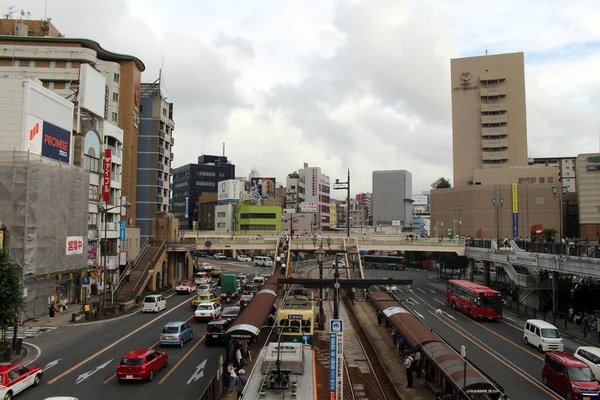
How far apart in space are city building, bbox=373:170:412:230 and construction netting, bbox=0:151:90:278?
4867 inches

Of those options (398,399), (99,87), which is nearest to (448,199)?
(99,87)

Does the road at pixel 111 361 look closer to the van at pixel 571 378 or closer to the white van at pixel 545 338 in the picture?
the van at pixel 571 378

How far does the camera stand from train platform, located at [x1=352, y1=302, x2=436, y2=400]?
69.5ft

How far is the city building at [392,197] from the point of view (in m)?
158

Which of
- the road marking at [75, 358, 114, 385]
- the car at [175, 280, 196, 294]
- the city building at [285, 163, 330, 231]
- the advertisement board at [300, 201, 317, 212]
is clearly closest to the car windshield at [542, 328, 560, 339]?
the road marking at [75, 358, 114, 385]

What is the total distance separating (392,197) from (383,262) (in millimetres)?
60469

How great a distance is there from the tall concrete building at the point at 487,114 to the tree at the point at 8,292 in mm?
93752

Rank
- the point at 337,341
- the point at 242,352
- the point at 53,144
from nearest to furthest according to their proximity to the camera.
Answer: the point at 337,341
the point at 242,352
the point at 53,144

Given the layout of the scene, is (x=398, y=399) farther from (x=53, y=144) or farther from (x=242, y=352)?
(x=53, y=144)

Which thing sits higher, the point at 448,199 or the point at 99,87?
the point at 99,87

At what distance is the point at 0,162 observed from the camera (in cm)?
3669

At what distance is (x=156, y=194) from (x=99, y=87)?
81.5 feet

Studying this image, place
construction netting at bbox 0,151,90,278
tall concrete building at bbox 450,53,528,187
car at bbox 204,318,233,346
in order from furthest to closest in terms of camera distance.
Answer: tall concrete building at bbox 450,53,528,187 → construction netting at bbox 0,151,90,278 → car at bbox 204,318,233,346

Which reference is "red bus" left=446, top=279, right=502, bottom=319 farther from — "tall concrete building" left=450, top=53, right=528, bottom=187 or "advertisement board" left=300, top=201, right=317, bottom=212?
"advertisement board" left=300, top=201, right=317, bottom=212
